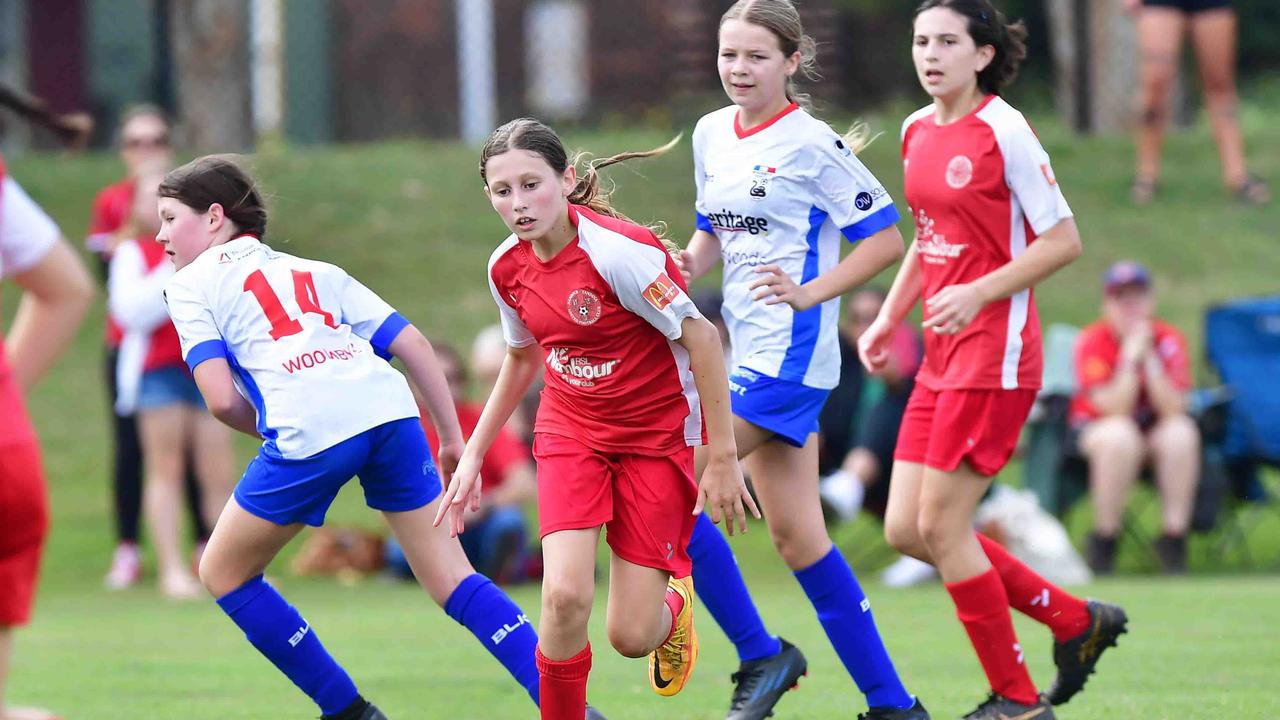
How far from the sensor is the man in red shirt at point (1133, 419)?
9789 millimetres

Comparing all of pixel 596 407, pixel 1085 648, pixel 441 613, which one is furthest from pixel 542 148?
pixel 441 613

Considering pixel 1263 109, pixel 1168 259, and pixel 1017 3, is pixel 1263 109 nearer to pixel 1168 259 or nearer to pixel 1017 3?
pixel 1017 3

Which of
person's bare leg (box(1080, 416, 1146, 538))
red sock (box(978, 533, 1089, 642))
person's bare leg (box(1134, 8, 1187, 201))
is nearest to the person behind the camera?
red sock (box(978, 533, 1089, 642))

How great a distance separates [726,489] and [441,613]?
4.64 metres

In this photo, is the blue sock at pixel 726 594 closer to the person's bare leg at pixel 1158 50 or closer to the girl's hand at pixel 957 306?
the girl's hand at pixel 957 306

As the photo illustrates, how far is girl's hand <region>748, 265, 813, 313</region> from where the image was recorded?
476cm

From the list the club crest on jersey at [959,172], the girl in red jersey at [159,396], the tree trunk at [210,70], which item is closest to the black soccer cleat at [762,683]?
the club crest on jersey at [959,172]

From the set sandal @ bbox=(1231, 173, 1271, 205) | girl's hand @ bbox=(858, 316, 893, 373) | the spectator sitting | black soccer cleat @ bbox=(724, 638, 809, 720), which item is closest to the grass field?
sandal @ bbox=(1231, 173, 1271, 205)

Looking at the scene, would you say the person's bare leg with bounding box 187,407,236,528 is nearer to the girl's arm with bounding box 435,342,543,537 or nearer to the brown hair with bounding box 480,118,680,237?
the girl's arm with bounding box 435,342,543,537

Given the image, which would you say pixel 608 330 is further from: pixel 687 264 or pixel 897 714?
pixel 897 714

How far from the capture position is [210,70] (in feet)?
53.8

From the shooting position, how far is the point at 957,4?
16.9 feet

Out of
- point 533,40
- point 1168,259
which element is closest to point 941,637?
point 1168,259

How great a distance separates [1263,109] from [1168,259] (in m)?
10.4
